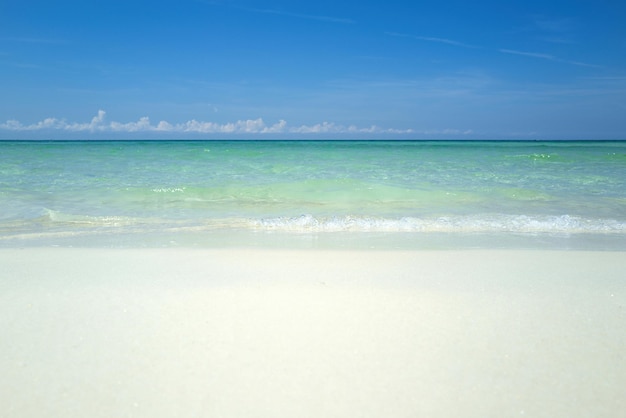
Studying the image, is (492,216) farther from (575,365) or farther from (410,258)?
(575,365)

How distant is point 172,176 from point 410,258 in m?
13.4

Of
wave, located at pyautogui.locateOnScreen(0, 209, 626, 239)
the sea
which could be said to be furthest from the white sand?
wave, located at pyautogui.locateOnScreen(0, 209, 626, 239)

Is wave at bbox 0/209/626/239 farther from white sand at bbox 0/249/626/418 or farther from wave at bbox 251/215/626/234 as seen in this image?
white sand at bbox 0/249/626/418

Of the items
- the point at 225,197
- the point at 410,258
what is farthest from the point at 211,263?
the point at 225,197

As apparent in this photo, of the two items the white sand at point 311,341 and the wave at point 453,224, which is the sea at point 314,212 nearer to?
the wave at point 453,224

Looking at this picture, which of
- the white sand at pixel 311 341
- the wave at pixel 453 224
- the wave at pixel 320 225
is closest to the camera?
the white sand at pixel 311 341

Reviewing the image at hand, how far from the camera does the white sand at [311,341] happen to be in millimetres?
2424

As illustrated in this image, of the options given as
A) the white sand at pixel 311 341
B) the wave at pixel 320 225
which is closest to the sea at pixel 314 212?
the wave at pixel 320 225

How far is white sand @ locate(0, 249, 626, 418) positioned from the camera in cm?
242

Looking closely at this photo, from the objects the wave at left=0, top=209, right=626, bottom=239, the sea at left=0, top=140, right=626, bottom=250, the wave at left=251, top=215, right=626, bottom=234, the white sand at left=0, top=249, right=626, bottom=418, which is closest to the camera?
the white sand at left=0, top=249, right=626, bottom=418

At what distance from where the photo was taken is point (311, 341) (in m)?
3.06

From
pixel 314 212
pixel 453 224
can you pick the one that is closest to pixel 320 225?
pixel 314 212

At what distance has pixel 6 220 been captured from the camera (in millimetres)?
8391

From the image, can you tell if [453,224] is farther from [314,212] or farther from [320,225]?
[314,212]
